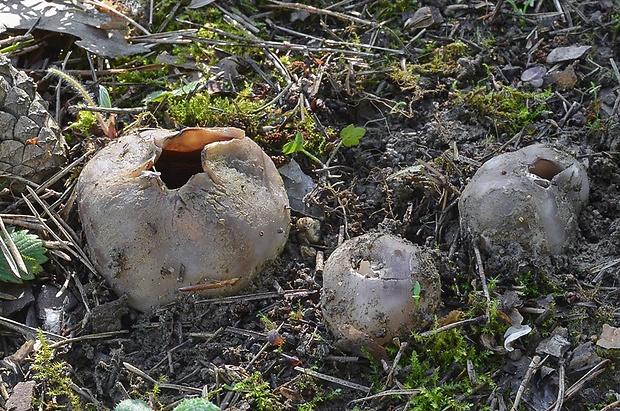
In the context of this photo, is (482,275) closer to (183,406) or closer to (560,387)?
(560,387)

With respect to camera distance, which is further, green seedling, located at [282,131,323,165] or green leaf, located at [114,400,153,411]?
green seedling, located at [282,131,323,165]

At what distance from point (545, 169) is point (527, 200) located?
233mm

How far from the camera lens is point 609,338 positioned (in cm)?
246

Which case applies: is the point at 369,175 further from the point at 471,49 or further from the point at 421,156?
the point at 471,49

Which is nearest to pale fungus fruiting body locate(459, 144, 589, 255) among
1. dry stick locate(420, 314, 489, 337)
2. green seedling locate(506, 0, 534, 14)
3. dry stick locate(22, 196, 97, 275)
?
dry stick locate(420, 314, 489, 337)

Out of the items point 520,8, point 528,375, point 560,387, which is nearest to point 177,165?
point 528,375

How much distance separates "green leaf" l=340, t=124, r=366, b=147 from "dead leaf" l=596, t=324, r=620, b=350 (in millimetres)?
1358

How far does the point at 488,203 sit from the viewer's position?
2672 millimetres

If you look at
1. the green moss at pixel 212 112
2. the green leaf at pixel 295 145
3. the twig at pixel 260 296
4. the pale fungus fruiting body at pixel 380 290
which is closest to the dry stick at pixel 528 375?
the pale fungus fruiting body at pixel 380 290

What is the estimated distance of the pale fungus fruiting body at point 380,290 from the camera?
2.42 meters

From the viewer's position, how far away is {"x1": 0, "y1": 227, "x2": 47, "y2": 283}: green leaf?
2.77 m

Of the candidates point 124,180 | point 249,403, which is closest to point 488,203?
point 249,403

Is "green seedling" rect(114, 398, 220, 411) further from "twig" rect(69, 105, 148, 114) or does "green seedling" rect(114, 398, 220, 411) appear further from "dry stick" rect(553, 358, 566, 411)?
"twig" rect(69, 105, 148, 114)

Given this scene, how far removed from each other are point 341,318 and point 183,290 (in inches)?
24.3
